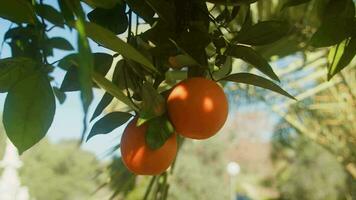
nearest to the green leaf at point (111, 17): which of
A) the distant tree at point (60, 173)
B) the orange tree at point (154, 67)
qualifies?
the orange tree at point (154, 67)

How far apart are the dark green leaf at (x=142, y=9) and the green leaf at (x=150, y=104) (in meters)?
0.05

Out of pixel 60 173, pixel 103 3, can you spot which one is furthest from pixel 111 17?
pixel 60 173

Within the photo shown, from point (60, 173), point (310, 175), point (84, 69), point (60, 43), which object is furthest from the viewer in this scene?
point (60, 173)

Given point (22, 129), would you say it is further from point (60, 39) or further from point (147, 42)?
point (60, 39)

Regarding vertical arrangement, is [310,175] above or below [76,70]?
below

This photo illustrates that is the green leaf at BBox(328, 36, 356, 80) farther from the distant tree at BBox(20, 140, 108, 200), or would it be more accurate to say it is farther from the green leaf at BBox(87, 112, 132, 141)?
→ the distant tree at BBox(20, 140, 108, 200)

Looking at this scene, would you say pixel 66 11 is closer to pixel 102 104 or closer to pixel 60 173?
pixel 102 104

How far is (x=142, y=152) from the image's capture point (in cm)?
31

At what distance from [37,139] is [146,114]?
7cm

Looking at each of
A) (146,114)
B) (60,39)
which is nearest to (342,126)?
(60,39)

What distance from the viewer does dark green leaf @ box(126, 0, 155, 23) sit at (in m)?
0.32

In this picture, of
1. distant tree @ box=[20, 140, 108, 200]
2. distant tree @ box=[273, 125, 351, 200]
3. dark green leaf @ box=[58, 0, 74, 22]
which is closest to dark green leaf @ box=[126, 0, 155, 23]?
dark green leaf @ box=[58, 0, 74, 22]

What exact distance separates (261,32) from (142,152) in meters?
0.12

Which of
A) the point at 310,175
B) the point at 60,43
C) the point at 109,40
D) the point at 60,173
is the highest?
the point at 109,40
